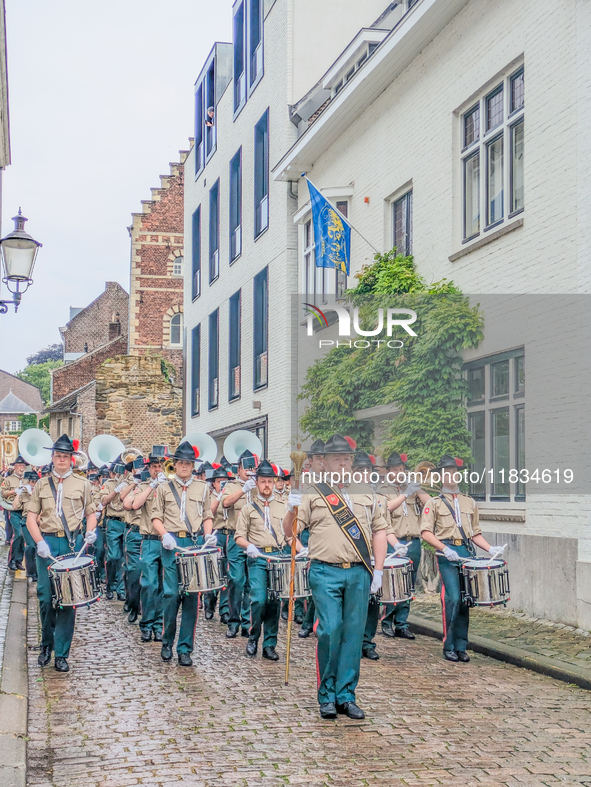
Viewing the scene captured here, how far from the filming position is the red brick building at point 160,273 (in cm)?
4419

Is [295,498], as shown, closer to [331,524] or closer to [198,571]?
[331,524]

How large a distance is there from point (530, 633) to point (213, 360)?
1922 centimetres

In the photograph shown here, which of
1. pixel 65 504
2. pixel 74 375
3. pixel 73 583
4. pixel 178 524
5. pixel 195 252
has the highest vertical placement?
pixel 195 252

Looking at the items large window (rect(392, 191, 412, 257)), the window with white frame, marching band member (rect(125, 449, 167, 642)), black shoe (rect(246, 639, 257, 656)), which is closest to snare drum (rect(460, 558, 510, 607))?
black shoe (rect(246, 639, 257, 656))

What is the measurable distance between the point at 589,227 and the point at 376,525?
17.1ft

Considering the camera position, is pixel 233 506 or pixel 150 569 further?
pixel 233 506

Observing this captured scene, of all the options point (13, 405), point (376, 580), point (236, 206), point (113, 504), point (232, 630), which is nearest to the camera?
point (376, 580)

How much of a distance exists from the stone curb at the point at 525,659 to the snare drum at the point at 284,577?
1.89 metres

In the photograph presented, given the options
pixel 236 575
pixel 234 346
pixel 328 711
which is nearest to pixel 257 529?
pixel 236 575

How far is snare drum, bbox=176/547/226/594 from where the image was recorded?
30.3ft

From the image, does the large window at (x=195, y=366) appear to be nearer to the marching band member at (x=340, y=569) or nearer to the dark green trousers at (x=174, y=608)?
the dark green trousers at (x=174, y=608)

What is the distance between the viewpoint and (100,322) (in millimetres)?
63938

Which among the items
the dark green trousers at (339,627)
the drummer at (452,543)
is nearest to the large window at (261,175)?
the drummer at (452,543)

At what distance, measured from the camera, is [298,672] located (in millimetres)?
8750
